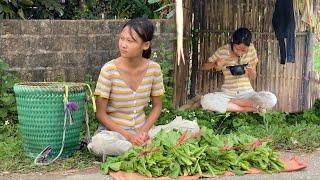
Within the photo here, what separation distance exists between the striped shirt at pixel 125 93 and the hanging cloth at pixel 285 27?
219 centimetres

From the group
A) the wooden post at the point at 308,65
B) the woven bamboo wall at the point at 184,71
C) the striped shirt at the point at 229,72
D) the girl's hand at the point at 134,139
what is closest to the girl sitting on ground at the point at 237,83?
the striped shirt at the point at 229,72

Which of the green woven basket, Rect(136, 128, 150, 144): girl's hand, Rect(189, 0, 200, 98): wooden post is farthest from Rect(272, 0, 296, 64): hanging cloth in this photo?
the green woven basket

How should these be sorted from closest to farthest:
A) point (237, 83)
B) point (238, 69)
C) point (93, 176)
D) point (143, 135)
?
point (93, 176)
point (143, 135)
point (238, 69)
point (237, 83)

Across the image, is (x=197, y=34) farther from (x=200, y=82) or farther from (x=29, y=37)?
(x=29, y=37)

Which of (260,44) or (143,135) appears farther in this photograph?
(260,44)

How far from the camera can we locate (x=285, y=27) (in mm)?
6809

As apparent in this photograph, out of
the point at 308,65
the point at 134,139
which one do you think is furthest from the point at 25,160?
the point at 308,65

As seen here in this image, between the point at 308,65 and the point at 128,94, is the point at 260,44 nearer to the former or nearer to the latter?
the point at 308,65

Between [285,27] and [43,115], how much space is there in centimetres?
323

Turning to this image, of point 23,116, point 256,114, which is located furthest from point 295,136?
point 23,116

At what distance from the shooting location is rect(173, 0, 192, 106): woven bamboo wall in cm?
679

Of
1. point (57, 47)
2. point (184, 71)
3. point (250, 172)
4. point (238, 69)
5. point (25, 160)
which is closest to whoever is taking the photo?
point (250, 172)

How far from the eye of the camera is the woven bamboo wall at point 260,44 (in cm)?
723

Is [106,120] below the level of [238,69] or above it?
below
